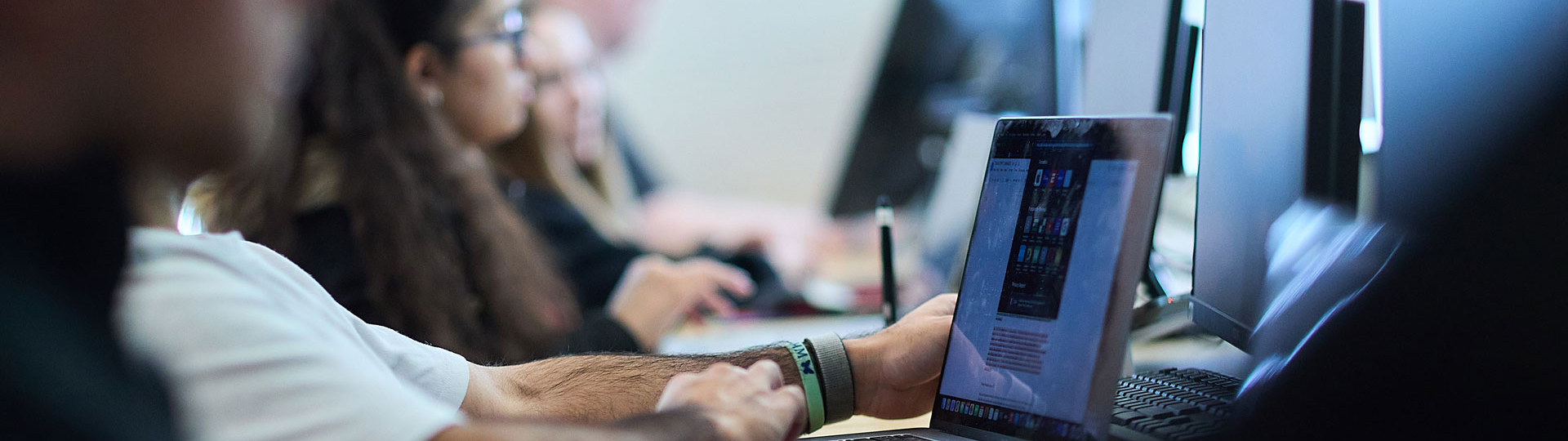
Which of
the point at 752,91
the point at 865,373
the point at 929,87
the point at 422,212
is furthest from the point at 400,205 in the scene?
the point at 752,91

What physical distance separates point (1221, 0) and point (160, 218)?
722mm

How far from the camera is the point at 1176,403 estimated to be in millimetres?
738

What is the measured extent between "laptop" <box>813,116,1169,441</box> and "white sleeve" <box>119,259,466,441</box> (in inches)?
13.1

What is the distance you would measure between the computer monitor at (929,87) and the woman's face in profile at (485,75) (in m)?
0.74

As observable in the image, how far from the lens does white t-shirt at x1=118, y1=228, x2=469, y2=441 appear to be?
20.1 inches

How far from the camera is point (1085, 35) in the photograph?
1.34 meters

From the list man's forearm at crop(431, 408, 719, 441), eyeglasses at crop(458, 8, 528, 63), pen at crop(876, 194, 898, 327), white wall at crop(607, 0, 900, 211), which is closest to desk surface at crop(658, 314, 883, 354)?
pen at crop(876, 194, 898, 327)

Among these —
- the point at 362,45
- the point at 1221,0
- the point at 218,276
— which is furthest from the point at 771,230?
the point at 218,276

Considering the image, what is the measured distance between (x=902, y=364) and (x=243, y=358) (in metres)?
0.48

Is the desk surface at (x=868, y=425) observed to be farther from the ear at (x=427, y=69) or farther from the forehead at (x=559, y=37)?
the forehead at (x=559, y=37)

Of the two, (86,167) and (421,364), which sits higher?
(86,167)

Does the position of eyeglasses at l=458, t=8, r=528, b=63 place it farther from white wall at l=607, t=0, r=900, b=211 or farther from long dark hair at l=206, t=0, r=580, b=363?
white wall at l=607, t=0, r=900, b=211

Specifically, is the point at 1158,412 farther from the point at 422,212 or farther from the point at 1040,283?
the point at 422,212

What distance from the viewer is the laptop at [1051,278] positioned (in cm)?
61
